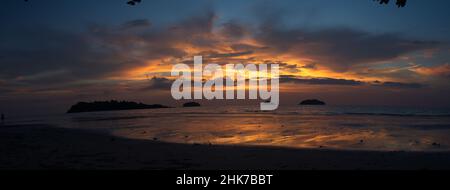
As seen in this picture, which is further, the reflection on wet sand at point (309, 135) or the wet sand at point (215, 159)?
Answer: the reflection on wet sand at point (309, 135)

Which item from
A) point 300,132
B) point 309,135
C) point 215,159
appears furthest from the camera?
point 300,132

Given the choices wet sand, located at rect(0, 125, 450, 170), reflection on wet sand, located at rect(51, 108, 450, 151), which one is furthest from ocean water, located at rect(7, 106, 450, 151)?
wet sand, located at rect(0, 125, 450, 170)

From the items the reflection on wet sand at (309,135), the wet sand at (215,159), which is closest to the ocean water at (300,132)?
the reflection on wet sand at (309,135)

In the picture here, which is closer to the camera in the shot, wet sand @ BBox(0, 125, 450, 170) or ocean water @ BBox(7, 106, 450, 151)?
wet sand @ BBox(0, 125, 450, 170)

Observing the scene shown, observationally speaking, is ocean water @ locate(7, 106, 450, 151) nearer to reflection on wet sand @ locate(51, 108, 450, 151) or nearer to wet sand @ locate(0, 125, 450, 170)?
reflection on wet sand @ locate(51, 108, 450, 151)

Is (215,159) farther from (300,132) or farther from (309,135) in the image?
(300,132)

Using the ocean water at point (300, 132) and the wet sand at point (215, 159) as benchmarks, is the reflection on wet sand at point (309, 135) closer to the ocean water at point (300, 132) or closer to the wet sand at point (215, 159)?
the ocean water at point (300, 132)

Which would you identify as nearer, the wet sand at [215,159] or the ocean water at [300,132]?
the wet sand at [215,159]

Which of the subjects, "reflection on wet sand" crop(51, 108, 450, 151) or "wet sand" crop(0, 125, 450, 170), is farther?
"reflection on wet sand" crop(51, 108, 450, 151)

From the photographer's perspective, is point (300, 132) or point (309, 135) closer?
point (309, 135)

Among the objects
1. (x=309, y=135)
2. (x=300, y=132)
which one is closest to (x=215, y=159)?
(x=309, y=135)
